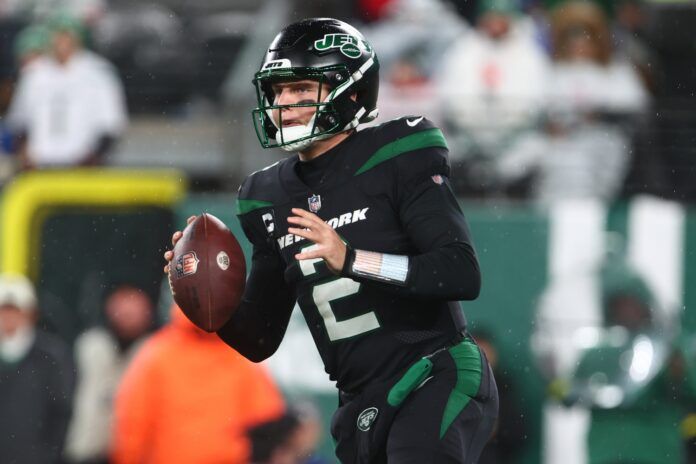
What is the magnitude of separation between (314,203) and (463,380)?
63 cm

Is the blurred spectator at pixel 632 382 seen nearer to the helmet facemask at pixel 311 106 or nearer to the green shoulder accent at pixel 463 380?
the green shoulder accent at pixel 463 380

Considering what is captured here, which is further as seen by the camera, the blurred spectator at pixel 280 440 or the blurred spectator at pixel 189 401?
the blurred spectator at pixel 189 401

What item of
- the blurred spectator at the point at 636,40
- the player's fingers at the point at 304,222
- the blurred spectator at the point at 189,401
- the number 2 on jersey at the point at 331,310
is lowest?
the blurred spectator at the point at 189,401

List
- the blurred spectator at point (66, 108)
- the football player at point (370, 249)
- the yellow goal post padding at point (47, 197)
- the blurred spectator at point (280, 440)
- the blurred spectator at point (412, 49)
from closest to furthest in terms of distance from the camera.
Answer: the football player at point (370, 249), the blurred spectator at point (280, 440), the blurred spectator at point (412, 49), the yellow goal post padding at point (47, 197), the blurred spectator at point (66, 108)

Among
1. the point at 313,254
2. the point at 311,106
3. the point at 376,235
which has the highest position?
the point at 311,106

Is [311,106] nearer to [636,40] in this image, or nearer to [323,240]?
[323,240]

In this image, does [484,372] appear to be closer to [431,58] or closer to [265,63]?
[265,63]

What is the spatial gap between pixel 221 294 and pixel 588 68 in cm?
501

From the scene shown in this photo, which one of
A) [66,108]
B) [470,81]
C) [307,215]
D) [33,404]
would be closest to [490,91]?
[470,81]

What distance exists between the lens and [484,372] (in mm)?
3709

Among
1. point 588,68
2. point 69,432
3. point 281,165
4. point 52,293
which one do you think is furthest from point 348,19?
point 281,165

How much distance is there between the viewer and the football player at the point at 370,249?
3490mm

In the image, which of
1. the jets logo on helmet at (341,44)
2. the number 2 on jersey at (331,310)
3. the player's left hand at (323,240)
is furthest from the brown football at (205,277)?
the jets logo on helmet at (341,44)

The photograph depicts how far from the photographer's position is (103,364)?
304 inches
